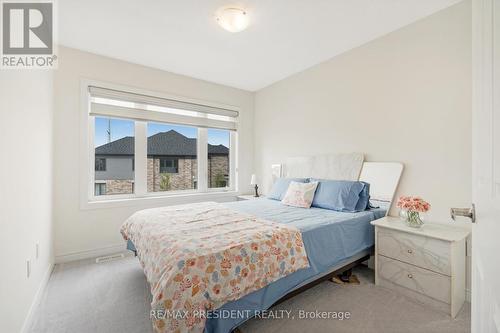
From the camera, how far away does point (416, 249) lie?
197 centimetres

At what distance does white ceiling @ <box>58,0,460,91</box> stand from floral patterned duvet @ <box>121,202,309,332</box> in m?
2.03

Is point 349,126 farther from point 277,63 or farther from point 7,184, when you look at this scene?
point 7,184

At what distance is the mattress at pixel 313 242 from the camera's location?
4.75ft

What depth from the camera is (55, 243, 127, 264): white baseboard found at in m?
2.80

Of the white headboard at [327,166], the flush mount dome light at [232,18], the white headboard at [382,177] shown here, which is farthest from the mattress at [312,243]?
the flush mount dome light at [232,18]

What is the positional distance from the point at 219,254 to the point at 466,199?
7.47 ft

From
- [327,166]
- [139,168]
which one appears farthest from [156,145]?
[327,166]

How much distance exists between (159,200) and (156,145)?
0.89 metres

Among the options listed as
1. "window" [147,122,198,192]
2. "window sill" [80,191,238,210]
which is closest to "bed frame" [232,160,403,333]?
"window sill" [80,191,238,210]

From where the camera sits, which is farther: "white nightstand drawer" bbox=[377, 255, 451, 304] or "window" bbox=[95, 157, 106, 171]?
"window" bbox=[95, 157, 106, 171]

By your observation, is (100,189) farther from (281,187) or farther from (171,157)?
(281,187)

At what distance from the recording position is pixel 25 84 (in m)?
1.71

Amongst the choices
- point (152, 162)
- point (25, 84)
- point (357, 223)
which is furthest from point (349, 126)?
point (25, 84)

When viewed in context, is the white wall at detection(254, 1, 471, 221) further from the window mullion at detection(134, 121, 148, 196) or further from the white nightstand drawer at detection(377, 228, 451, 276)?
the window mullion at detection(134, 121, 148, 196)
